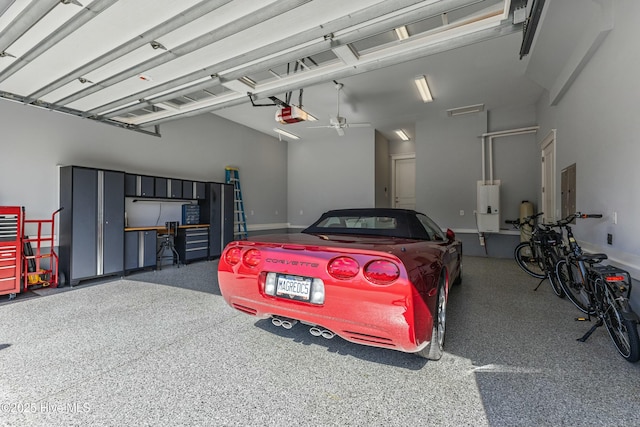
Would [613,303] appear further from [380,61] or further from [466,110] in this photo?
[466,110]

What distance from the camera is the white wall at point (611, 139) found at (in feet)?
7.40

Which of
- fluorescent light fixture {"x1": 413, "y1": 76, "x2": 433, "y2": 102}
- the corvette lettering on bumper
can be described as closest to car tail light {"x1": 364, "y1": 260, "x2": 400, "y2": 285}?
Result: the corvette lettering on bumper

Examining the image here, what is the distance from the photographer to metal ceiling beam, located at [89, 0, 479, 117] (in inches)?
87.7

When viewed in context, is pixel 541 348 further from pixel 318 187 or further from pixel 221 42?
pixel 318 187

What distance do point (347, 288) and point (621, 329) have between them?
1.98m

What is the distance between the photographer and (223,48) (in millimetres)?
2918

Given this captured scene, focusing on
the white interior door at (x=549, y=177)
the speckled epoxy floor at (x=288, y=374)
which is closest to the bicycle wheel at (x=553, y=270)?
the speckled epoxy floor at (x=288, y=374)

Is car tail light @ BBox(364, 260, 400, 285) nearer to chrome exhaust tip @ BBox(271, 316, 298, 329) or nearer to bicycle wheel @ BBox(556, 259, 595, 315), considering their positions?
chrome exhaust tip @ BBox(271, 316, 298, 329)

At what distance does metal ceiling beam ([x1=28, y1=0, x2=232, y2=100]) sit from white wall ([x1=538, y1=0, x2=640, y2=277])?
327 cm

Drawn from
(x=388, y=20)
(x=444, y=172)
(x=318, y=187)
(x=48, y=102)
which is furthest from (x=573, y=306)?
(x=48, y=102)

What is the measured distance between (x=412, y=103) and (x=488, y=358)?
527 centimetres

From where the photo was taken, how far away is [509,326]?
2.49 m

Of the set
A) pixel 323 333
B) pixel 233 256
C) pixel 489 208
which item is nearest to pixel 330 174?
pixel 489 208

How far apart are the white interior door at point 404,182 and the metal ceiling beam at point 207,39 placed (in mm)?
7436
